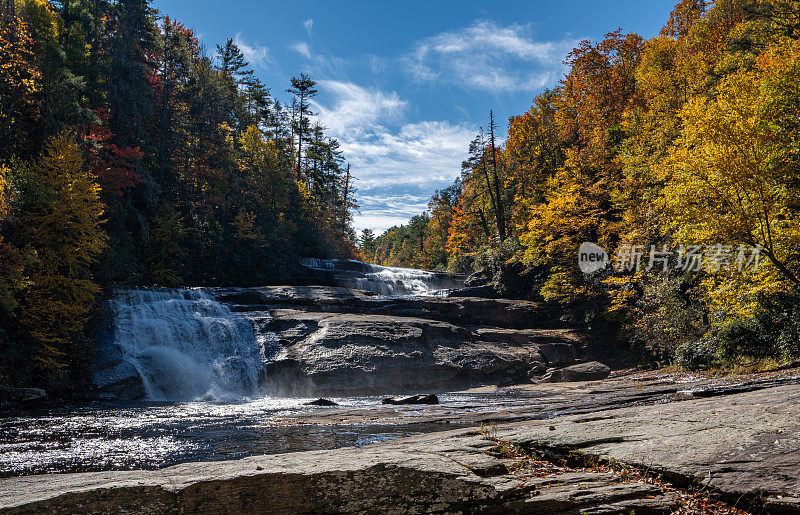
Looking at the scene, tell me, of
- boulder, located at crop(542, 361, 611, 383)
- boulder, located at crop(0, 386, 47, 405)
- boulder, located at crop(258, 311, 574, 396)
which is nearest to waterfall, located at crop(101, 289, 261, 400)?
boulder, located at crop(258, 311, 574, 396)

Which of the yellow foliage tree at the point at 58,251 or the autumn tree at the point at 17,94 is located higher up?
the autumn tree at the point at 17,94

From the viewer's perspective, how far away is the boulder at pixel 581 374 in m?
22.0

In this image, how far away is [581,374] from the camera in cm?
2206

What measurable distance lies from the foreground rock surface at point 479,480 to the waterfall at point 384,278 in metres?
27.3

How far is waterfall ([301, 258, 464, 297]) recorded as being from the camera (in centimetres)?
3394

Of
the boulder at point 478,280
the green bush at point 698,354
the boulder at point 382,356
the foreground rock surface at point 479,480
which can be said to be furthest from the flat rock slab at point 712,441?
the boulder at point 478,280

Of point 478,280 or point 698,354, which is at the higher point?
point 478,280

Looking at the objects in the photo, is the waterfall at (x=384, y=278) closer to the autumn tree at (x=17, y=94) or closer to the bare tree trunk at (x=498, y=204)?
the bare tree trunk at (x=498, y=204)

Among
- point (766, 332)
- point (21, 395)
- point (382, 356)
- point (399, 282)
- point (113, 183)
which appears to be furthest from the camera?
point (399, 282)

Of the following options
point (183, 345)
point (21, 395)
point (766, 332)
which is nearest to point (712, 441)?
point (766, 332)

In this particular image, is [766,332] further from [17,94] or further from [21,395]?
[17,94]

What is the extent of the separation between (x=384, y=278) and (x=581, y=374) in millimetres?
17123

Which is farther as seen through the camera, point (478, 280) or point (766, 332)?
point (478, 280)

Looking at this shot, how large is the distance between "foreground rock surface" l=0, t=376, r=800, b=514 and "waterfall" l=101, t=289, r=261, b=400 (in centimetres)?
1509
